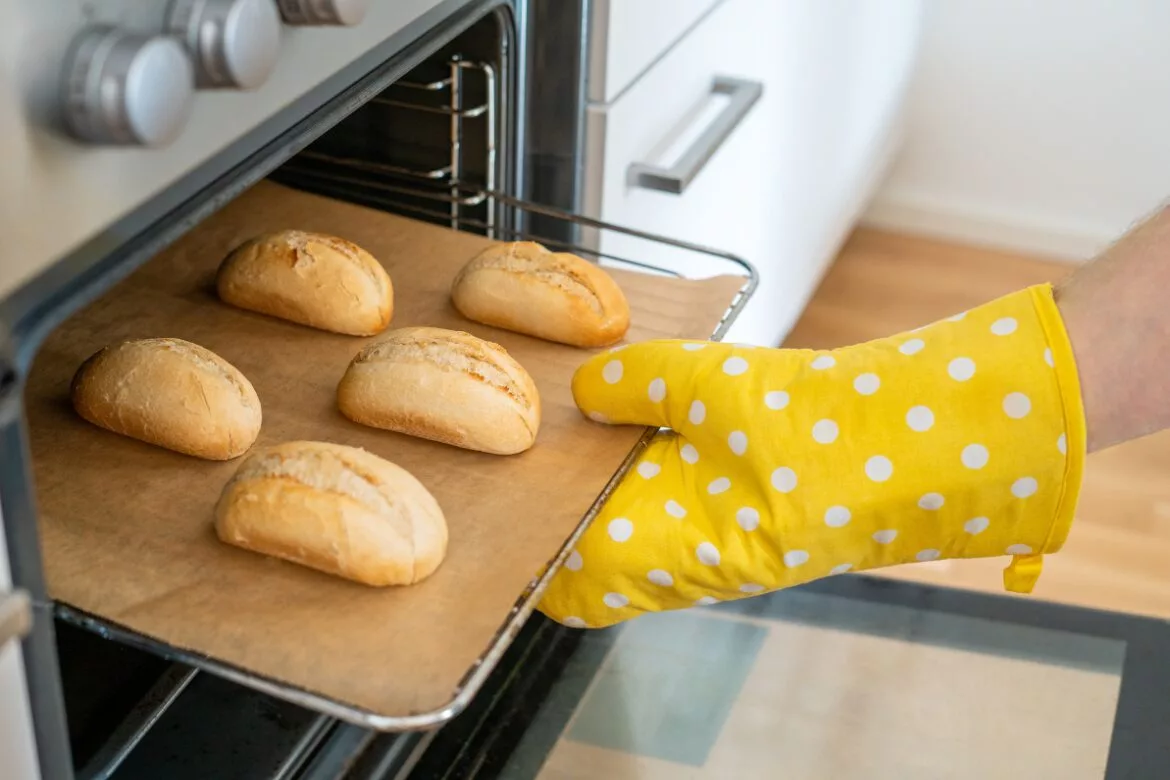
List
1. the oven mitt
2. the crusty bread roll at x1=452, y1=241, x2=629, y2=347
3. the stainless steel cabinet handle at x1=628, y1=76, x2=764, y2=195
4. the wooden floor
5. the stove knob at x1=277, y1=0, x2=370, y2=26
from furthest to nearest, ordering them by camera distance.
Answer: the wooden floor
the stainless steel cabinet handle at x1=628, y1=76, x2=764, y2=195
the crusty bread roll at x1=452, y1=241, x2=629, y2=347
the oven mitt
the stove knob at x1=277, y1=0, x2=370, y2=26

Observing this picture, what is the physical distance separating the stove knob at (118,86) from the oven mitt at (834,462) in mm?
362

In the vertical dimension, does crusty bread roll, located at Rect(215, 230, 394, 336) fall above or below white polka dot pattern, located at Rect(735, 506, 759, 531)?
above

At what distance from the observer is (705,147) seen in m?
1.10

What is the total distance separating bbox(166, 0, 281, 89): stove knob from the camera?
1.55 feet

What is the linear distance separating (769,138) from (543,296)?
75 centimetres

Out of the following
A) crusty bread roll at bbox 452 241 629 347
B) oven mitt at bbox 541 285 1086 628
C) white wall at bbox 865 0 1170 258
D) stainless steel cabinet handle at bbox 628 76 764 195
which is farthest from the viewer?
white wall at bbox 865 0 1170 258

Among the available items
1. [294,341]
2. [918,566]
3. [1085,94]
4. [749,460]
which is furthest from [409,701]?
[1085,94]

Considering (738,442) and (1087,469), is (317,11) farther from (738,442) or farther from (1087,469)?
(1087,469)

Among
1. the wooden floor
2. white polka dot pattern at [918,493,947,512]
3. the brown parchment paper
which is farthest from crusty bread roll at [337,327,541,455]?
the wooden floor

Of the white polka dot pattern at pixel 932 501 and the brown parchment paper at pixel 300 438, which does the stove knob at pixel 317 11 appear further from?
the white polka dot pattern at pixel 932 501

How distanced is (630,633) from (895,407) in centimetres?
27

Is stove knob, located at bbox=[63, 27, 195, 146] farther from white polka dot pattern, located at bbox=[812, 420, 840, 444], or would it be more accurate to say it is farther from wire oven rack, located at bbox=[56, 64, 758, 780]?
white polka dot pattern, located at bbox=[812, 420, 840, 444]

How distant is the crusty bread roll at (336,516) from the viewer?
614 mm

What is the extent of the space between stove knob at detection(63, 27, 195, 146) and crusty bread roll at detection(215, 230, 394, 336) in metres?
0.39
